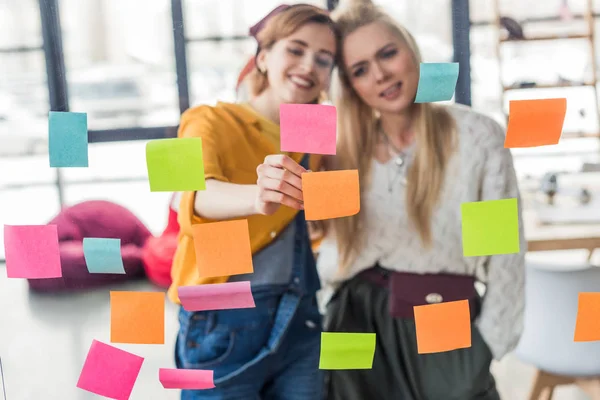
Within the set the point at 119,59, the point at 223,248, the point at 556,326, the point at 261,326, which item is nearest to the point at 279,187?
the point at 223,248

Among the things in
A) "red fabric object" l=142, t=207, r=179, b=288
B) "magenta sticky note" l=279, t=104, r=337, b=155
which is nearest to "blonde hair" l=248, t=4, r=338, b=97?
"magenta sticky note" l=279, t=104, r=337, b=155

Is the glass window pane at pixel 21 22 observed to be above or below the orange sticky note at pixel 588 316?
above

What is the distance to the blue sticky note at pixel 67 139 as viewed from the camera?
3.12ft

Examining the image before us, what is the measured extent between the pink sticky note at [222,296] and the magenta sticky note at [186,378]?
0.39 ft

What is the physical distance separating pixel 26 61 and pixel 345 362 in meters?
0.77

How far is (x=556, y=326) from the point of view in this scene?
42.7 inches

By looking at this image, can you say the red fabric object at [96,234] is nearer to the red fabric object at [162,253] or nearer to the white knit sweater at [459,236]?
the red fabric object at [162,253]

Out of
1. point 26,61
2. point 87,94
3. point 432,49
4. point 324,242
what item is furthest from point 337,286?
point 26,61

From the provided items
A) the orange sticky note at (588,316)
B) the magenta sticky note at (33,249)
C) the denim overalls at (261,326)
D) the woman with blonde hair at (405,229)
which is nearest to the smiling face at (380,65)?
the woman with blonde hair at (405,229)

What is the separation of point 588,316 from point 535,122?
0.39 meters

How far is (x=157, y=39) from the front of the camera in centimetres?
95

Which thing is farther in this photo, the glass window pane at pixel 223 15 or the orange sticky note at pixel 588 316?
the orange sticky note at pixel 588 316

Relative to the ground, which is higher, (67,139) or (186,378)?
(67,139)

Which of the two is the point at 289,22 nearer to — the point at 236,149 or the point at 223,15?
the point at 223,15
